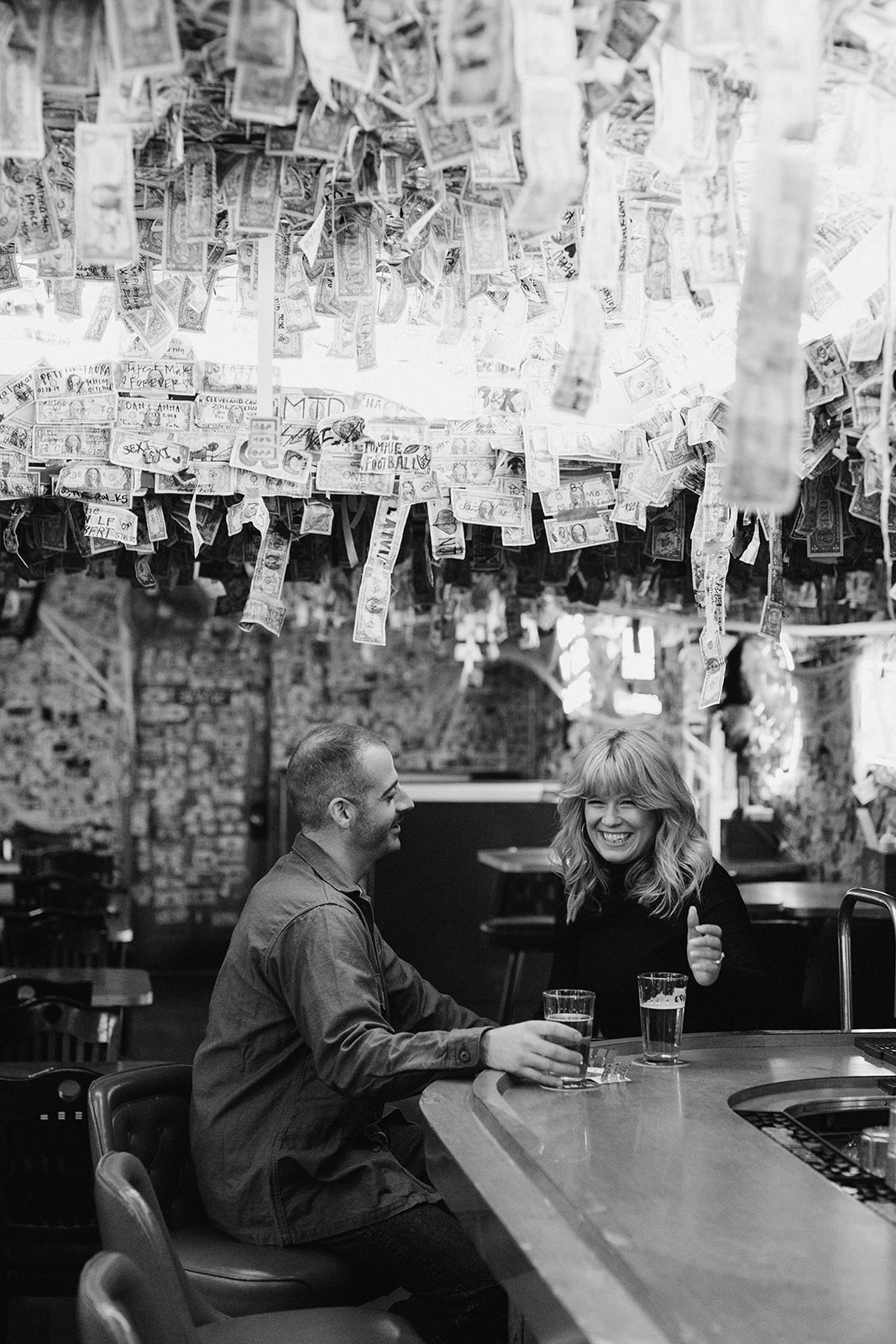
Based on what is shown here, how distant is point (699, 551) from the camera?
3.03m

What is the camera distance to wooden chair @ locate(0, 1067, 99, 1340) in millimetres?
2867

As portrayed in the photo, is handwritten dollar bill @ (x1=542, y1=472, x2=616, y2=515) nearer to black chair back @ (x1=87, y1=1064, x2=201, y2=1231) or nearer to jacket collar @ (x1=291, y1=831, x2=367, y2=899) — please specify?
jacket collar @ (x1=291, y1=831, x2=367, y2=899)

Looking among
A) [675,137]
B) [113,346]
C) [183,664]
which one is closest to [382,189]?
[675,137]

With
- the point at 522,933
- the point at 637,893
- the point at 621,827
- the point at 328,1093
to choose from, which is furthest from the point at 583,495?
the point at 522,933

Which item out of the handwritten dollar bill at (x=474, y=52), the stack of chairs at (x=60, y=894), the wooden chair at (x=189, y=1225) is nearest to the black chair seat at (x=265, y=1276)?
the wooden chair at (x=189, y=1225)

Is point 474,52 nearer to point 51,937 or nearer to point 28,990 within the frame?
point 28,990

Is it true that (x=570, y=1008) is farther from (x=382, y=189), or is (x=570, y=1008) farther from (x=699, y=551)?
(x=382, y=189)

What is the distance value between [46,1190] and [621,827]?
148 cm

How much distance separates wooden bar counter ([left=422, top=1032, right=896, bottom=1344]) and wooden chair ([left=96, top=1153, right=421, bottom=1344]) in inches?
12.3

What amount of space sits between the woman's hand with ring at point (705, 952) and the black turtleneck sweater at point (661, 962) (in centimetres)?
28

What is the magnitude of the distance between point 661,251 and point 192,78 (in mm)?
960

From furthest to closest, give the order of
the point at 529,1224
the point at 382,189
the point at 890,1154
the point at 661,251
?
the point at 661,251 < the point at 382,189 < the point at 890,1154 < the point at 529,1224

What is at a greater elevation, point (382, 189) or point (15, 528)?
point (382, 189)

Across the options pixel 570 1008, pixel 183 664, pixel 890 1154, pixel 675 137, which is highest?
pixel 675 137
